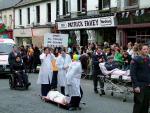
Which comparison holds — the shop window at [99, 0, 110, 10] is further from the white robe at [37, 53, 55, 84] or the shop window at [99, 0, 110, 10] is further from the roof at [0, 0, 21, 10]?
the roof at [0, 0, 21, 10]

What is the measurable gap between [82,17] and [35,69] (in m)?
5.17

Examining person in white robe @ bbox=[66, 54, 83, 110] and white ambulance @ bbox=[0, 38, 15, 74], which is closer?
person in white robe @ bbox=[66, 54, 83, 110]

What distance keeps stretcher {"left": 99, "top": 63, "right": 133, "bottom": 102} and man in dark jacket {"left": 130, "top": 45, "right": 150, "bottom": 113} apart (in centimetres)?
462

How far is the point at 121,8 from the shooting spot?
27484 millimetres

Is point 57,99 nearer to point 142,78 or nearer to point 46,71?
point 46,71

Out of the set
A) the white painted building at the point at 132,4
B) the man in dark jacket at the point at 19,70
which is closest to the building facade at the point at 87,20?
the white painted building at the point at 132,4

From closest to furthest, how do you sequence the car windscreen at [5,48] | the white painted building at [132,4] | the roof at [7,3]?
1. the white painted building at [132,4]
2. the car windscreen at [5,48]
3. the roof at [7,3]

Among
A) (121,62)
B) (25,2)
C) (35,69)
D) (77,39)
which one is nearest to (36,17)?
(25,2)

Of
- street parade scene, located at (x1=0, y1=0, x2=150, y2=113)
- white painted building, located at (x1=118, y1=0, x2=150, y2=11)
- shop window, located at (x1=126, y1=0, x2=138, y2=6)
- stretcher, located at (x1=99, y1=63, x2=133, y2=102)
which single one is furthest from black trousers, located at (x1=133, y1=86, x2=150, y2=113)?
shop window, located at (x1=126, y1=0, x2=138, y2=6)

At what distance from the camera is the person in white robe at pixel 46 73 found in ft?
50.9

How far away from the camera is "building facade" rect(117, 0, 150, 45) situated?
24.7 meters

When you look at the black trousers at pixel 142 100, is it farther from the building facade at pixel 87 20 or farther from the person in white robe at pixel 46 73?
the building facade at pixel 87 20

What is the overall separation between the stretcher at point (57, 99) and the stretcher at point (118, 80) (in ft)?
7.46

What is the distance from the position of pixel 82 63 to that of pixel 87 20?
24.1 feet
